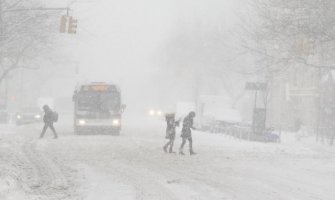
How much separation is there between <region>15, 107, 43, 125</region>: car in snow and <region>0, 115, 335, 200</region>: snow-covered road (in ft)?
89.1

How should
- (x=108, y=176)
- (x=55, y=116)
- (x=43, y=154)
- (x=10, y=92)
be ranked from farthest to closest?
(x=10, y=92)
(x=55, y=116)
(x=43, y=154)
(x=108, y=176)

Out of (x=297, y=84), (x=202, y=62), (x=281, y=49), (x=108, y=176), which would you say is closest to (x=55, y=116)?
(x=281, y=49)

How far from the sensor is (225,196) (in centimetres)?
1397

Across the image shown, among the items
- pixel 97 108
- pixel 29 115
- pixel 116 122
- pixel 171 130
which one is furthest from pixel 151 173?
pixel 29 115

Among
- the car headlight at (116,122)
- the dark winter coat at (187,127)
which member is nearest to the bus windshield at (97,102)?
the car headlight at (116,122)

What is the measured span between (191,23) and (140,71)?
353 feet

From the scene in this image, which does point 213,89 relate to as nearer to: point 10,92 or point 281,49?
point 10,92

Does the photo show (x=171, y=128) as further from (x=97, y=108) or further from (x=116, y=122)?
(x=97, y=108)

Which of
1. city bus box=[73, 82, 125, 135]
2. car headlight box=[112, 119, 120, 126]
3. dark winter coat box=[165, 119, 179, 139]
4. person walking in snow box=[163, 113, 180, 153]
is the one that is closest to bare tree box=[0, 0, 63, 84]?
city bus box=[73, 82, 125, 135]

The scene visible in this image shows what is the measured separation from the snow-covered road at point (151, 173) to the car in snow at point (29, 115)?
27149mm

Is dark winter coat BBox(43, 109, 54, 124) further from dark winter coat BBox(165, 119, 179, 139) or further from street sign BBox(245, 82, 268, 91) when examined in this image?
street sign BBox(245, 82, 268, 91)

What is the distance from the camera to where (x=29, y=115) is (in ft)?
182

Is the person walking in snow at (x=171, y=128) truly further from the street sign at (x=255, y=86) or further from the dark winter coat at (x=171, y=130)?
the street sign at (x=255, y=86)

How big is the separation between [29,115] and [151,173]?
39.0m
